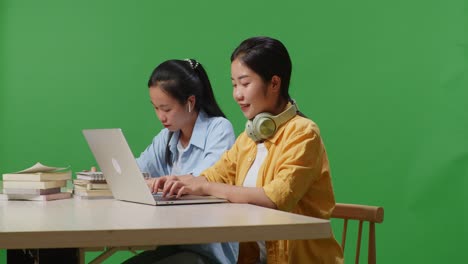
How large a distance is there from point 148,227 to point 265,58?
92 cm

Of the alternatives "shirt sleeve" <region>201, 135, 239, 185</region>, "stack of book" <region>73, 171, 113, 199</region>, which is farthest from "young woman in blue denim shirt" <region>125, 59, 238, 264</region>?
"stack of book" <region>73, 171, 113, 199</region>

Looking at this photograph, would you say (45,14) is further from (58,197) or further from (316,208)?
(316,208)

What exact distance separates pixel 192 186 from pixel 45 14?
2.06m

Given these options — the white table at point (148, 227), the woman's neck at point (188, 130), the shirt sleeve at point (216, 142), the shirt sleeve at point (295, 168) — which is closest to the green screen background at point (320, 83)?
the woman's neck at point (188, 130)

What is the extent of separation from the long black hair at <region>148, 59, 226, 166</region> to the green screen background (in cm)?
93

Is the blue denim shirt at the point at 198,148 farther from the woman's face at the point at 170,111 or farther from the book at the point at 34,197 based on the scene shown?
the book at the point at 34,197

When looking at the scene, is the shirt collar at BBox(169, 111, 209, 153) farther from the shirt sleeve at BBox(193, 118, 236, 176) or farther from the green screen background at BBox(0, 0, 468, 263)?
the green screen background at BBox(0, 0, 468, 263)

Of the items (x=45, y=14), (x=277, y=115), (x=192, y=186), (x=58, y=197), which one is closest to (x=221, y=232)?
(x=192, y=186)

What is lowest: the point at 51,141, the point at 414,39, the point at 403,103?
the point at 51,141

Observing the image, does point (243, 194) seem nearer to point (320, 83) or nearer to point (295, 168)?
point (295, 168)

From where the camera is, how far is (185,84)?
2.71m

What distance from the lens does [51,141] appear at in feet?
12.2

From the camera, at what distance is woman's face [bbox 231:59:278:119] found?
83.3 inches

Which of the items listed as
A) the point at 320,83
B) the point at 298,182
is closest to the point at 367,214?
the point at 298,182
